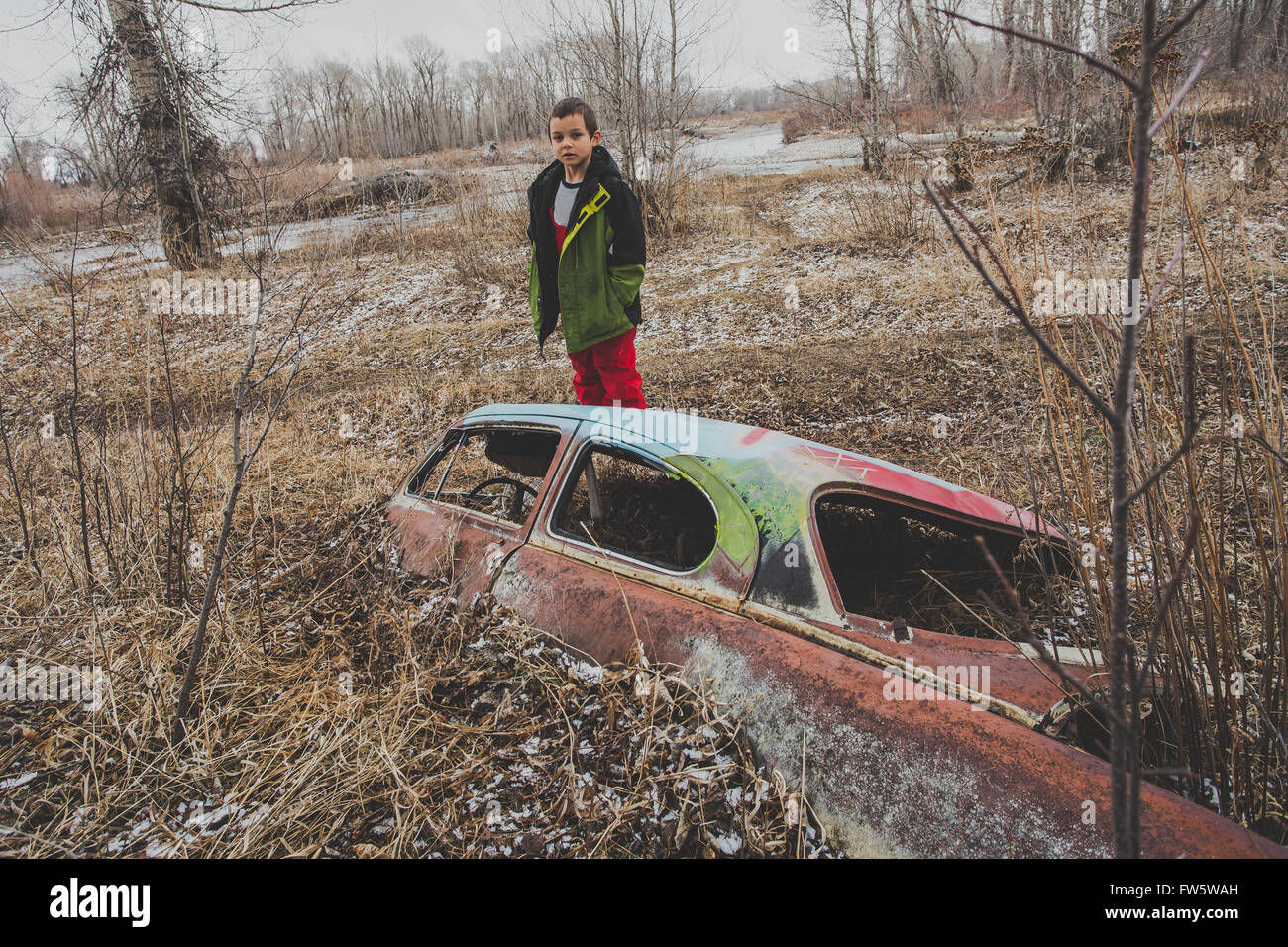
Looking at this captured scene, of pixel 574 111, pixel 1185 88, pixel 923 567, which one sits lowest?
pixel 923 567

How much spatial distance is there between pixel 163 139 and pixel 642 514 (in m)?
Result: 12.4

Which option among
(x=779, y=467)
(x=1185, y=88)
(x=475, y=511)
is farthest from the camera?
(x=475, y=511)

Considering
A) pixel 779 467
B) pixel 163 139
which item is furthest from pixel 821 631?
pixel 163 139

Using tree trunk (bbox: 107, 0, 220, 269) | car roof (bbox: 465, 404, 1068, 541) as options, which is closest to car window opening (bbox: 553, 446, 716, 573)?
car roof (bbox: 465, 404, 1068, 541)

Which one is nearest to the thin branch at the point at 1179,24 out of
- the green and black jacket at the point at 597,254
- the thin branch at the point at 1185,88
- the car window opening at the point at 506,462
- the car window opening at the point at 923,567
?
the thin branch at the point at 1185,88

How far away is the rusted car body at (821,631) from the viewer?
1487 millimetres

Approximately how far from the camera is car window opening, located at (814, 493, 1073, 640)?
8.00 feet

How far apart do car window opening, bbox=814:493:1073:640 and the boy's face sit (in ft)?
6.50

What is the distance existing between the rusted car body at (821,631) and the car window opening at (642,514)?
0.02 meters

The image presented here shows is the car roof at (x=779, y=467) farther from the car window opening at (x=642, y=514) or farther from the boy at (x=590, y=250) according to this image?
the boy at (x=590, y=250)

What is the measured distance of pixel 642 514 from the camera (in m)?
3.39

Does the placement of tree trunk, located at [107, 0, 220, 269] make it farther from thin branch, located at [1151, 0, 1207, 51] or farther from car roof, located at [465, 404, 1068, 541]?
thin branch, located at [1151, 0, 1207, 51]

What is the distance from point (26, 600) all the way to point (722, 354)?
204 inches

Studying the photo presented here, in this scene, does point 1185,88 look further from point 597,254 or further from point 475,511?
point 597,254
